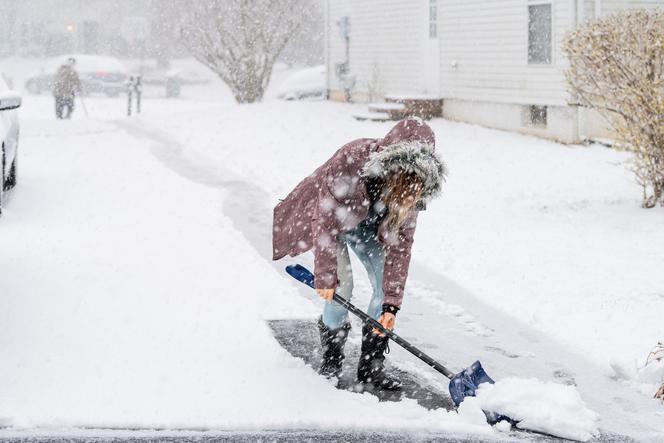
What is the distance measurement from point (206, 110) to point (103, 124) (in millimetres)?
3180

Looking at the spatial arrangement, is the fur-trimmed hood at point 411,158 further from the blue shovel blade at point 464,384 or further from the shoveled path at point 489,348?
the shoveled path at point 489,348

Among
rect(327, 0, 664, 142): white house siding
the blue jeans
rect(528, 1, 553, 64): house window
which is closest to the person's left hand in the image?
the blue jeans

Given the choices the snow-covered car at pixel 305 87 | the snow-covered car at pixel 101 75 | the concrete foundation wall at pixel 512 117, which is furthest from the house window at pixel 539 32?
the snow-covered car at pixel 101 75

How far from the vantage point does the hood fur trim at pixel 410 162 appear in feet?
15.3

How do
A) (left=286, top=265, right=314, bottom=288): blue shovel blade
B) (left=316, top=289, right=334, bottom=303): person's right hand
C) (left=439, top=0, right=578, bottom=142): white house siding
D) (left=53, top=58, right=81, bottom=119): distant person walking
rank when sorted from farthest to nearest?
(left=53, top=58, right=81, bottom=119): distant person walking → (left=439, top=0, right=578, bottom=142): white house siding → (left=286, top=265, right=314, bottom=288): blue shovel blade → (left=316, top=289, right=334, bottom=303): person's right hand

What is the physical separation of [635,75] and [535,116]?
304 inches

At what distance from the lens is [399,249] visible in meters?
5.02

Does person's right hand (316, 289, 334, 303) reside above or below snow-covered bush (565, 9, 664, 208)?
below

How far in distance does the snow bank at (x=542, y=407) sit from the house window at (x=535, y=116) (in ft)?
42.6

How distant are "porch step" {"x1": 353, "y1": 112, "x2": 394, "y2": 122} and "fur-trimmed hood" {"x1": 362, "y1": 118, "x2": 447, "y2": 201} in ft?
50.9

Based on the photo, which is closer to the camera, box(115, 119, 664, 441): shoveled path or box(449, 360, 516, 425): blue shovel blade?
box(449, 360, 516, 425): blue shovel blade

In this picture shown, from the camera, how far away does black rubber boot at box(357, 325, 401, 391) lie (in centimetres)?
527

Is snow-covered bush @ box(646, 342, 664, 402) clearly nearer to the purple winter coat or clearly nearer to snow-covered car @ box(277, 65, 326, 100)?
the purple winter coat

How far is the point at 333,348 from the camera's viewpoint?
5.40 m
